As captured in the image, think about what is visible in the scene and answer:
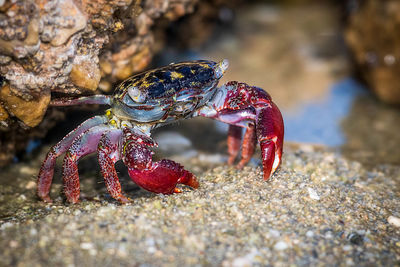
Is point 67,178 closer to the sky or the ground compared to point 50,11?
closer to the ground

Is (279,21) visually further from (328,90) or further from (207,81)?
(207,81)

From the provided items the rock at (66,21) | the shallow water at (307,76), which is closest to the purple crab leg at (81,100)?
the rock at (66,21)

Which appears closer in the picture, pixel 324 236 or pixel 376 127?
pixel 324 236

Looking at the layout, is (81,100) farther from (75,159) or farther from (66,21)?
(66,21)

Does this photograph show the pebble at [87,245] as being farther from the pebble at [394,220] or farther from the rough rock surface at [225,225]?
the pebble at [394,220]

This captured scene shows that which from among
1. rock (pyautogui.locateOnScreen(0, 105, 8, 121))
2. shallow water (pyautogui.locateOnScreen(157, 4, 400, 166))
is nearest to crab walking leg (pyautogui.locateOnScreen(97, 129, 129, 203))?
rock (pyautogui.locateOnScreen(0, 105, 8, 121))

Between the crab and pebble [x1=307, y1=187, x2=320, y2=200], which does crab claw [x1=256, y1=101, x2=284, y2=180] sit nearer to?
the crab

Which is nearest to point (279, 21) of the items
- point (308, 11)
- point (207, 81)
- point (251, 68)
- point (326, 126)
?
point (308, 11)
